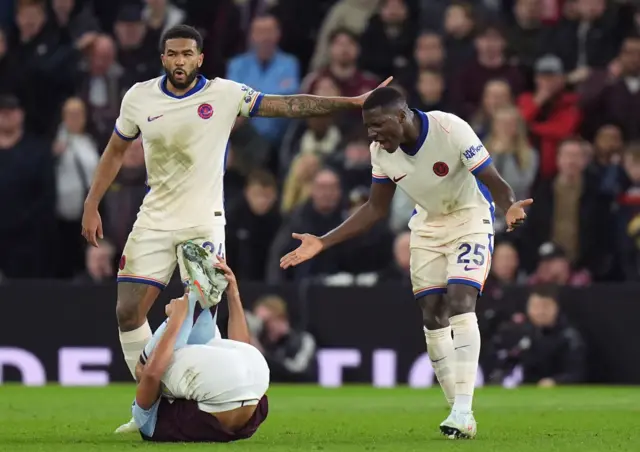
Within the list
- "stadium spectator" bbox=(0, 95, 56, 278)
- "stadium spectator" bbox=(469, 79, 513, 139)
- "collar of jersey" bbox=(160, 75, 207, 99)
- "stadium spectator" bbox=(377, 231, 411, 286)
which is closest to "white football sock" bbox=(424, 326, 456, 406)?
"collar of jersey" bbox=(160, 75, 207, 99)

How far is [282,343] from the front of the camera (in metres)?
16.3

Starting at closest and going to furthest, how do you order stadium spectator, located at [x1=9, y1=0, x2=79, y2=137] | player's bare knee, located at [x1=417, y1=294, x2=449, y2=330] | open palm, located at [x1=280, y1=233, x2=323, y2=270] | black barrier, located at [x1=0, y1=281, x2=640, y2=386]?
open palm, located at [x1=280, y1=233, x2=323, y2=270], player's bare knee, located at [x1=417, y1=294, x2=449, y2=330], black barrier, located at [x1=0, y1=281, x2=640, y2=386], stadium spectator, located at [x1=9, y1=0, x2=79, y2=137]

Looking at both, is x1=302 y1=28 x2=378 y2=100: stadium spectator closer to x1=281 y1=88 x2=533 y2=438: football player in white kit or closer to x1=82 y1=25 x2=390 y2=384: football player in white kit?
x1=281 y1=88 x2=533 y2=438: football player in white kit

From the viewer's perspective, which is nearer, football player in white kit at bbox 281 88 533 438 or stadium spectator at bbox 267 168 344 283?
football player in white kit at bbox 281 88 533 438

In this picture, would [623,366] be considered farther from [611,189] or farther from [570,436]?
[570,436]

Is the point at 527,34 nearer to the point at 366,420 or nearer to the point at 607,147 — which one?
Answer: the point at 607,147

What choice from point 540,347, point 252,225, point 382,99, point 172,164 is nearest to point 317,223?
point 252,225

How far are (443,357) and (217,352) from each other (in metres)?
2.07

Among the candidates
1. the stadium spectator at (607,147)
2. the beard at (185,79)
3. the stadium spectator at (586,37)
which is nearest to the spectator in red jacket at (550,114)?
the stadium spectator at (607,147)

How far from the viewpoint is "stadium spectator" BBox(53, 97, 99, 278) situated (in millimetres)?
17625

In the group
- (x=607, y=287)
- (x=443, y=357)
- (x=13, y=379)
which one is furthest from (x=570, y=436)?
(x=13, y=379)

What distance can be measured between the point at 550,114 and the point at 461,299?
752 cm

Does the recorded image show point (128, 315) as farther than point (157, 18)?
No

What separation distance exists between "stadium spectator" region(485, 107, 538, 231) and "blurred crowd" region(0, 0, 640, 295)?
2 centimetres
